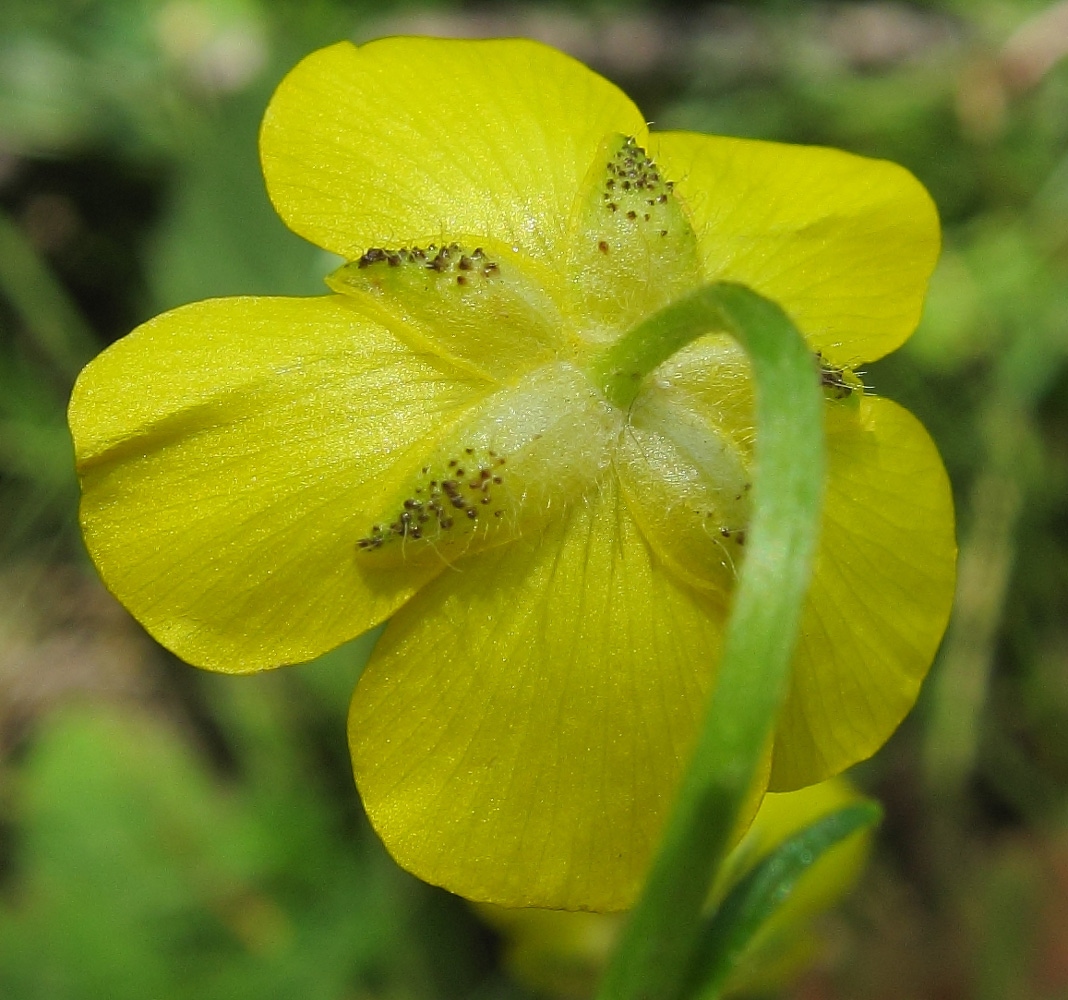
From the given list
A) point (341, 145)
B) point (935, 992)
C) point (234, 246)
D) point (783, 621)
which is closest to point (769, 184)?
point (341, 145)

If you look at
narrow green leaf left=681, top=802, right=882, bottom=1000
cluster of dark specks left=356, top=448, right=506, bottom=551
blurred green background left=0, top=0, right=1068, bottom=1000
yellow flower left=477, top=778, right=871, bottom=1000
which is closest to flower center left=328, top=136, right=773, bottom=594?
cluster of dark specks left=356, top=448, right=506, bottom=551

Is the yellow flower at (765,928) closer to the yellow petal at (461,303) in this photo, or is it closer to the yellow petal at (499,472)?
the yellow petal at (499,472)

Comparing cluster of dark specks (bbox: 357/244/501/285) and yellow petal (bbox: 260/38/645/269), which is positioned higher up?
yellow petal (bbox: 260/38/645/269)

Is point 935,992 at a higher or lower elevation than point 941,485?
lower

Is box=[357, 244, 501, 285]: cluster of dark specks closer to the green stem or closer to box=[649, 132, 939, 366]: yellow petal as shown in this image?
box=[649, 132, 939, 366]: yellow petal

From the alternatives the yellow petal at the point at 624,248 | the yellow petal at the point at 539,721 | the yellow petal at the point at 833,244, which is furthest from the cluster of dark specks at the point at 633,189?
the yellow petal at the point at 539,721

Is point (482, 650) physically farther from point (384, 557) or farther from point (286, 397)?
point (286, 397)
